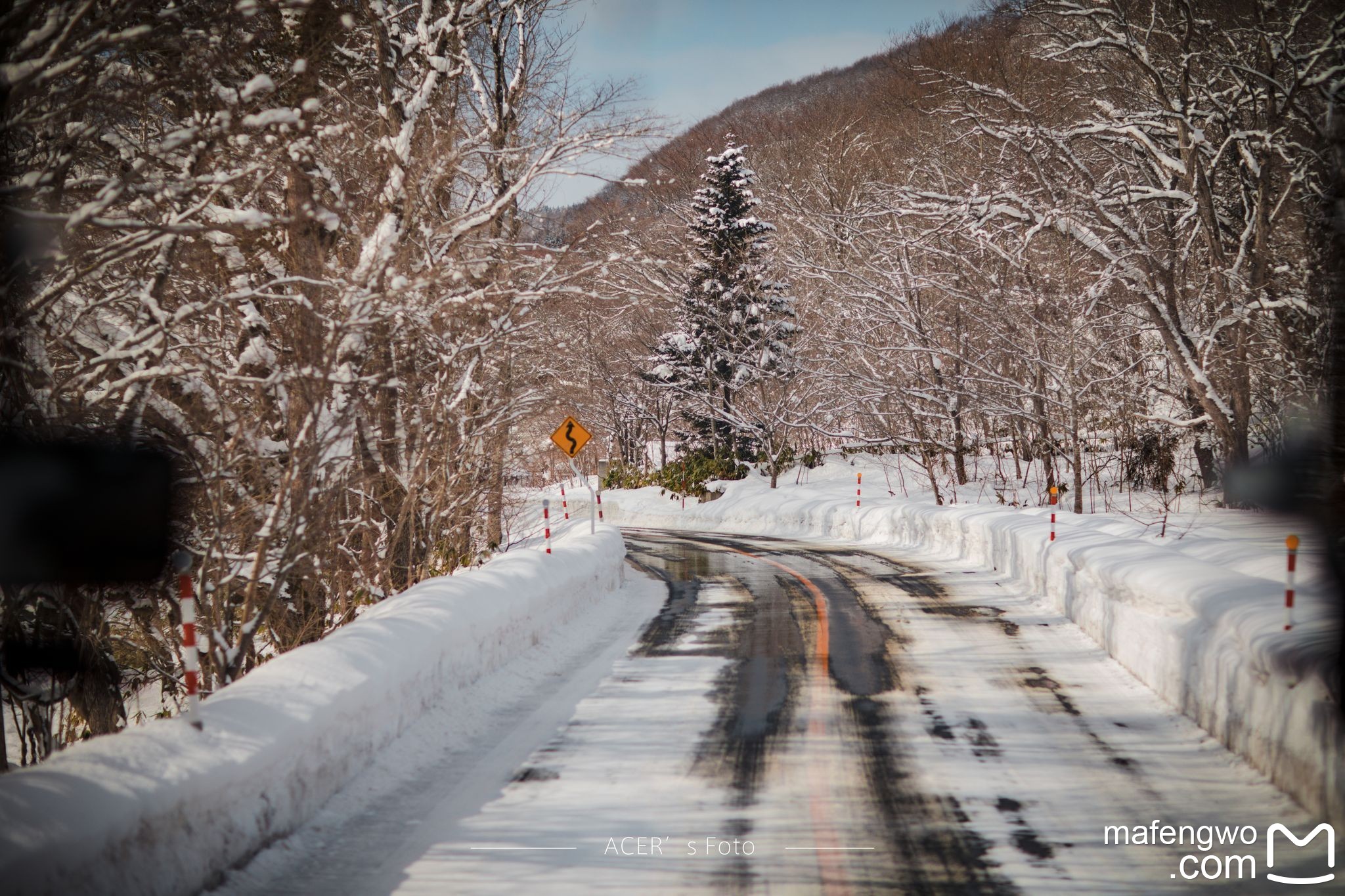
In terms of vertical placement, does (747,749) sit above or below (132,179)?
below

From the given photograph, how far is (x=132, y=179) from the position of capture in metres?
5.56

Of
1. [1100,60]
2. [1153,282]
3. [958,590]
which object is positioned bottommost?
[958,590]

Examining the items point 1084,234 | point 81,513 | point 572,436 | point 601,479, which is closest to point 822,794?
point 81,513

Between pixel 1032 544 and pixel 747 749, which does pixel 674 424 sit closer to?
pixel 1032 544

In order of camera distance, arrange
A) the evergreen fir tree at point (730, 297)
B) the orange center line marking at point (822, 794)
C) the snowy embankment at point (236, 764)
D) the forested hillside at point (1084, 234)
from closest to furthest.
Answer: the snowy embankment at point (236, 764), the orange center line marking at point (822, 794), the forested hillside at point (1084, 234), the evergreen fir tree at point (730, 297)

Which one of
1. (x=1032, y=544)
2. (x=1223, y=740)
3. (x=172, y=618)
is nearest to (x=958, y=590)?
(x=1032, y=544)

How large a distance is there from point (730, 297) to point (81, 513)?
29927 mm

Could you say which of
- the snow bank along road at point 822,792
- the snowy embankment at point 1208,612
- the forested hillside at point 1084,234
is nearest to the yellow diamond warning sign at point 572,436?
the forested hillside at point 1084,234

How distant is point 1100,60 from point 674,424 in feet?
109

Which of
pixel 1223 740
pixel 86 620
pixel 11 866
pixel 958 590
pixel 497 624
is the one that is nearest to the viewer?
pixel 11 866

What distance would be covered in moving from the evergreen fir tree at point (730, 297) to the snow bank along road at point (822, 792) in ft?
84.9
